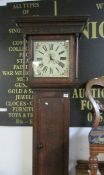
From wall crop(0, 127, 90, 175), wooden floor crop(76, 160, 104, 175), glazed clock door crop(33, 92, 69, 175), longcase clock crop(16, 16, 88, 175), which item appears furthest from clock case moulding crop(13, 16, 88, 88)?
wooden floor crop(76, 160, 104, 175)

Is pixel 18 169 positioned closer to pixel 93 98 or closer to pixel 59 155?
pixel 59 155

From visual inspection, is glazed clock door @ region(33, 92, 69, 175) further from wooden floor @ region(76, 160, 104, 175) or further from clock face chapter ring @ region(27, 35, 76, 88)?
wooden floor @ region(76, 160, 104, 175)

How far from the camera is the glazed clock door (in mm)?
2213

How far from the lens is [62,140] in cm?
222

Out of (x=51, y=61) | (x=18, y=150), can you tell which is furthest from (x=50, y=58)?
(x=18, y=150)

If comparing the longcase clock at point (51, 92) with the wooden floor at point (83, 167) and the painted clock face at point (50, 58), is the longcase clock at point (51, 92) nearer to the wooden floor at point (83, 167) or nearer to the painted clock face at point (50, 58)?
the painted clock face at point (50, 58)

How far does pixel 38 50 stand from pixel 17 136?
38.4 inches

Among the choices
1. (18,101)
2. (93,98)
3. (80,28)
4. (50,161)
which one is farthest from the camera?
(18,101)

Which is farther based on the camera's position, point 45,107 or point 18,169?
point 18,169

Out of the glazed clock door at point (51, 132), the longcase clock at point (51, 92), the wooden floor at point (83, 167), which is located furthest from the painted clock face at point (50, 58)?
the wooden floor at point (83, 167)

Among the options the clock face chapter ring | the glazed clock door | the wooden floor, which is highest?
the clock face chapter ring

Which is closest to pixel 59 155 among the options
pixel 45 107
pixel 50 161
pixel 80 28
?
pixel 50 161

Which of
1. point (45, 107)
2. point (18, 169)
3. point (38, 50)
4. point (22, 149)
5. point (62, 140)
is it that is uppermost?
point (38, 50)

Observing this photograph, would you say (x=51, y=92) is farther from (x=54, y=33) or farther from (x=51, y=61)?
(x=54, y=33)
